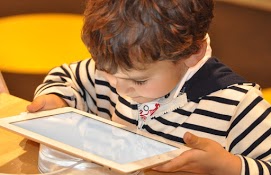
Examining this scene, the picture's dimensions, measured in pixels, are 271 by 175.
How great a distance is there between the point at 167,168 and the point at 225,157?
12cm

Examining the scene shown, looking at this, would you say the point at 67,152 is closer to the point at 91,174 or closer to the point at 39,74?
the point at 91,174

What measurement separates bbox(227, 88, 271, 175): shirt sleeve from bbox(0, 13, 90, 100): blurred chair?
77cm

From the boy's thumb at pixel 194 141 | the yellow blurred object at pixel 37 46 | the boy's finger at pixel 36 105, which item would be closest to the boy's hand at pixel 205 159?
the boy's thumb at pixel 194 141

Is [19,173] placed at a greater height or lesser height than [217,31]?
greater

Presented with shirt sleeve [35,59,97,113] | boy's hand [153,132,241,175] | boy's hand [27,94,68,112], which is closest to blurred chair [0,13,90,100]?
shirt sleeve [35,59,97,113]

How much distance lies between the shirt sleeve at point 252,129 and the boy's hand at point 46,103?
0.31 m

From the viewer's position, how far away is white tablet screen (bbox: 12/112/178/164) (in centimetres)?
81

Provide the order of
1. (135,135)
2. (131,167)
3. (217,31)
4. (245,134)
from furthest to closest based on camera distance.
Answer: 1. (217,31)
2. (245,134)
3. (135,135)
4. (131,167)

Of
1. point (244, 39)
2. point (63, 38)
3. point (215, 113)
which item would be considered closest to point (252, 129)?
point (215, 113)

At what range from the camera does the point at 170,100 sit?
1.04 meters

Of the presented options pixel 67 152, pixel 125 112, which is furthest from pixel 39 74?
pixel 67 152

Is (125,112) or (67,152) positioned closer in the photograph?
(67,152)

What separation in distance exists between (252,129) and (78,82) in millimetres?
367

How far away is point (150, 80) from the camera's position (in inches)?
36.3
